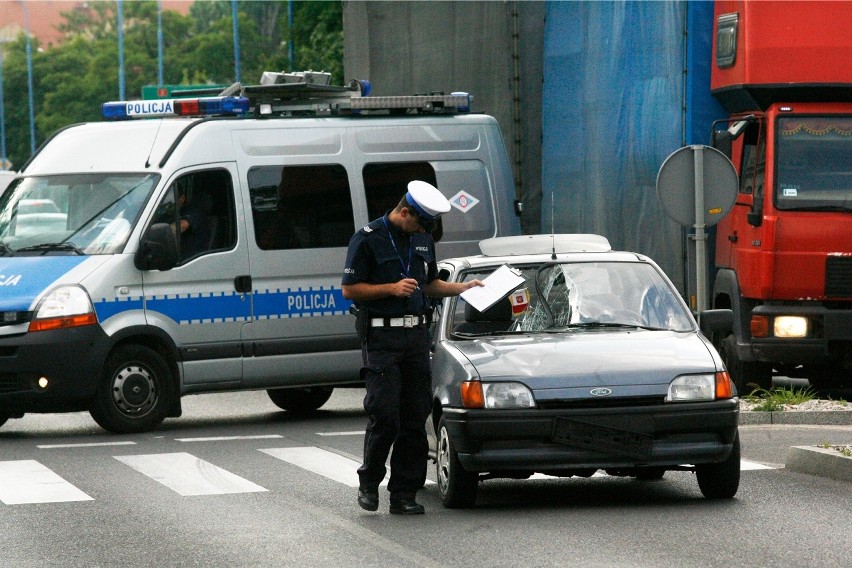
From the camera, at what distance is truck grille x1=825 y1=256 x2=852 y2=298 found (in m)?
14.5

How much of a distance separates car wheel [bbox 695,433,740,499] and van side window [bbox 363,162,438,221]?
20.2 ft

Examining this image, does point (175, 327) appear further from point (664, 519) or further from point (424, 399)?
point (664, 519)

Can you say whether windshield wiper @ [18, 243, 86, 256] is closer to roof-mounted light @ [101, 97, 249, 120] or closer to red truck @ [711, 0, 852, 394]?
roof-mounted light @ [101, 97, 249, 120]

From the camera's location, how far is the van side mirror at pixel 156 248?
13828 millimetres

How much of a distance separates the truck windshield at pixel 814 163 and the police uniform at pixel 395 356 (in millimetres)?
6031

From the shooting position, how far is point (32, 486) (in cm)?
1060

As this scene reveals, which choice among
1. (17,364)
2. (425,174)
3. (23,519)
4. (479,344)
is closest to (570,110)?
(425,174)

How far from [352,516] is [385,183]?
256 inches

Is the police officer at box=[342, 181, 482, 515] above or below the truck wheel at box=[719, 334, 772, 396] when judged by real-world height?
above

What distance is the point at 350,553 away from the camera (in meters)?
7.88

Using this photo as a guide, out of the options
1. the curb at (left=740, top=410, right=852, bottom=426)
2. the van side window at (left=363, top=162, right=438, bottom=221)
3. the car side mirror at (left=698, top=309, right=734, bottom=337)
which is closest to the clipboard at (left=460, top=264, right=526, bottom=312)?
the car side mirror at (left=698, top=309, right=734, bottom=337)

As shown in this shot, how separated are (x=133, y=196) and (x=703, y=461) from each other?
658 centimetres

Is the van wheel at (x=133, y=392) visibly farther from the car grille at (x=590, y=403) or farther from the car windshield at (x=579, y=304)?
the car grille at (x=590, y=403)

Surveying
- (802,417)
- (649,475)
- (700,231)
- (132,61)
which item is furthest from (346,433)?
(132,61)
